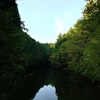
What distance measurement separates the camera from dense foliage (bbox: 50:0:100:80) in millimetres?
13559

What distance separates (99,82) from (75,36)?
41.5ft

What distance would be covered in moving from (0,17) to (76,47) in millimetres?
26708

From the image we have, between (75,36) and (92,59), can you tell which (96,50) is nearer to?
(92,59)

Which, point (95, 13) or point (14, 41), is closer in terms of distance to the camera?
point (14, 41)

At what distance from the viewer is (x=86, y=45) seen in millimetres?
29969

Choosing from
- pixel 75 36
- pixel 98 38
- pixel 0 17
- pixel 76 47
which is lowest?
pixel 0 17

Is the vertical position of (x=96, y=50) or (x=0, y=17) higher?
(x=96, y=50)

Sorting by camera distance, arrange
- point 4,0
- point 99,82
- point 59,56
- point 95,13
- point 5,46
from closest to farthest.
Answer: point 4,0 < point 5,46 < point 95,13 < point 99,82 < point 59,56

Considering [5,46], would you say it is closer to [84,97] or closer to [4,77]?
[4,77]

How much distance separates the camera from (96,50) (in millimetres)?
16875

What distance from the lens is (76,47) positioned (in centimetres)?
3541

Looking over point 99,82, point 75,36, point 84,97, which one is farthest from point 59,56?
point 84,97

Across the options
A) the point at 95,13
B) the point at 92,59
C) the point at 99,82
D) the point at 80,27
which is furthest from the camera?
the point at 80,27

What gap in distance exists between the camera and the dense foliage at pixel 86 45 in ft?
44.5
